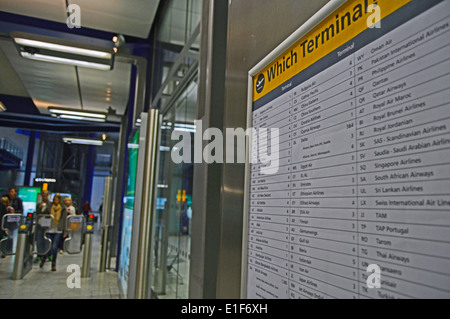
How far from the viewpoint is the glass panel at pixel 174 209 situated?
2768 mm

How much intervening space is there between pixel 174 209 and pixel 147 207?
36cm

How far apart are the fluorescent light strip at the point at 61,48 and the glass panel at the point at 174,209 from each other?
163cm

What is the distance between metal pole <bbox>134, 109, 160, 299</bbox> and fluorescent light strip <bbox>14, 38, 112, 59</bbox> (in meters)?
2.13

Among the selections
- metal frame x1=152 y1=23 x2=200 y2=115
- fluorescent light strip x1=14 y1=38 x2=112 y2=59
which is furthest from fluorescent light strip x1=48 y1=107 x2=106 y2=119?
metal frame x1=152 y1=23 x2=200 y2=115

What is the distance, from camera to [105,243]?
674 centimetres

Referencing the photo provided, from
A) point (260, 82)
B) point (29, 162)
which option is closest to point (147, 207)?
point (260, 82)

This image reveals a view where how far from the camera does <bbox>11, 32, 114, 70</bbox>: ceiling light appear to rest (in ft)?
13.3

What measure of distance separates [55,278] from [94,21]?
4.42m

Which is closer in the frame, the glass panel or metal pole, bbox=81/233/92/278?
the glass panel

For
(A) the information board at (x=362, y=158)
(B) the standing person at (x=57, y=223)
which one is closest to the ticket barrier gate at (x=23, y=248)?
(B) the standing person at (x=57, y=223)

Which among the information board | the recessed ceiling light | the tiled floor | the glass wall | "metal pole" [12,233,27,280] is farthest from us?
the recessed ceiling light

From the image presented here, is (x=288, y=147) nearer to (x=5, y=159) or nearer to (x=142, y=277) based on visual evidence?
(x=142, y=277)

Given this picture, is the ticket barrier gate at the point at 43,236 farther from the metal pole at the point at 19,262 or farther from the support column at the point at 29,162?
the support column at the point at 29,162

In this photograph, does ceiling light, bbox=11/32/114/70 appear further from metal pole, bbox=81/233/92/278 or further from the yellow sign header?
the yellow sign header
